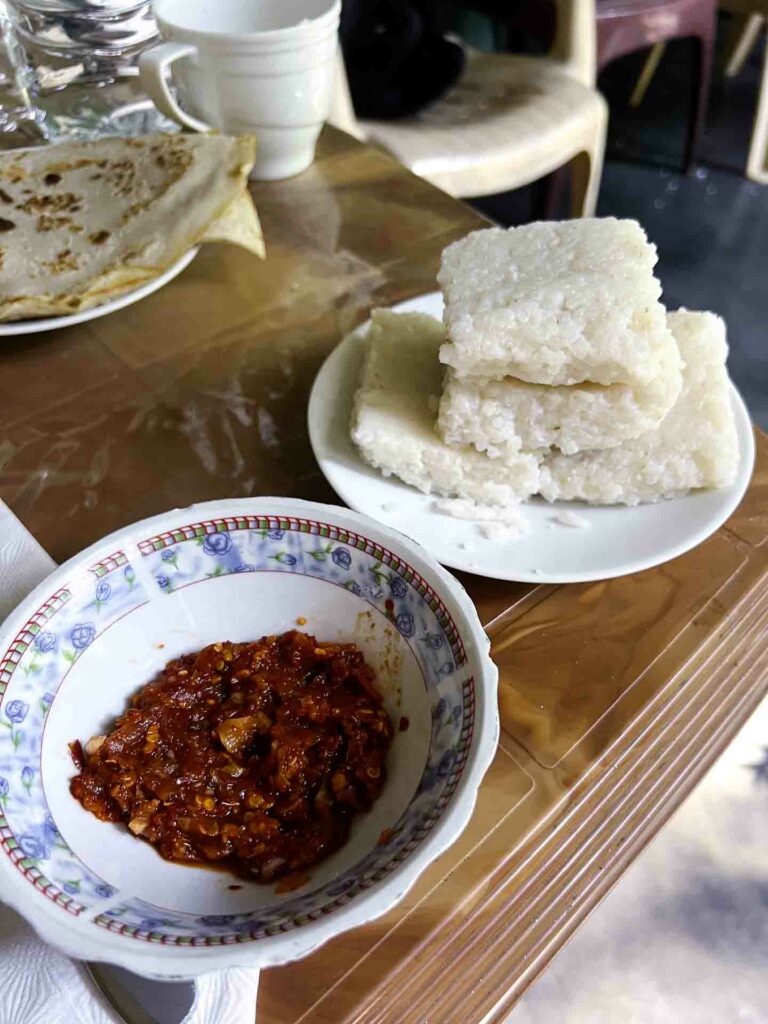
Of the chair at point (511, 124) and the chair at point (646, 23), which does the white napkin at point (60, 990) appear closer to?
the chair at point (511, 124)

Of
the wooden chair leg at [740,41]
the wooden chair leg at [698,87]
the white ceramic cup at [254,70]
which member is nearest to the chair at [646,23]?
the wooden chair leg at [698,87]

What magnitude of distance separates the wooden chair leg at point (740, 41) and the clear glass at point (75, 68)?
2.84 m

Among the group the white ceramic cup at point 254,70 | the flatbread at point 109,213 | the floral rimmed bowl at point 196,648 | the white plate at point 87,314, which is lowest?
the floral rimmed bowl at point 196,648

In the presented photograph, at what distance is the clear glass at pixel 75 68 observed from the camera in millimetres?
1232

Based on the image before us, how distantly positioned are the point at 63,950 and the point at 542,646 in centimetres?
41

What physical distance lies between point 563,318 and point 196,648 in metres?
0.39

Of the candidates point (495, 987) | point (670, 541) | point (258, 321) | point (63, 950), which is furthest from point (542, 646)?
point (258, 321)

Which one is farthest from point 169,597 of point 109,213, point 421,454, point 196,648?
point 109,213

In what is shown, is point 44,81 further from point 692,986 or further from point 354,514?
point 692,986

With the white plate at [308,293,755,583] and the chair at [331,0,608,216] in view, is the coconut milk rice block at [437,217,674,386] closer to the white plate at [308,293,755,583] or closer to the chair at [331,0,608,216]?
the white plate at [308,293,755,583]

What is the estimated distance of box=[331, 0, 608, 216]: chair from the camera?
173cm

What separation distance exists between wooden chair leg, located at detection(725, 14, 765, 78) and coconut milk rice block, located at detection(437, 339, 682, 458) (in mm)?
3265

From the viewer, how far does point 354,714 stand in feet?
1.88

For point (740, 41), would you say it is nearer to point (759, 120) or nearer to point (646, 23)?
point (759, 120)
